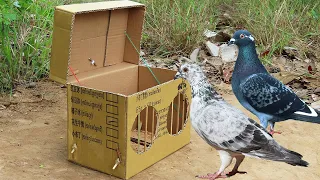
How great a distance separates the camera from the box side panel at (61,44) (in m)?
3.09

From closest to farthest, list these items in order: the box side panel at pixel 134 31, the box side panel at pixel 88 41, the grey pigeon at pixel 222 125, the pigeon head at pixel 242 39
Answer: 1. the grey pigeon at pixel 222 125
2. the pigeon head at pixel 242 39
3. the box side panel at pixel 88 41
4. the box side panel at pixel 134 31

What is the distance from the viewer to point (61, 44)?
3.17m

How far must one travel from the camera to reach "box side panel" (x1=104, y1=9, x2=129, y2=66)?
3705 millimetres

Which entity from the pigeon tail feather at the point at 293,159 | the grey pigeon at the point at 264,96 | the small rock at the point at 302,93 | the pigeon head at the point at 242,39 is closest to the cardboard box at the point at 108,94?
the grey pigeon at the point at 264,96

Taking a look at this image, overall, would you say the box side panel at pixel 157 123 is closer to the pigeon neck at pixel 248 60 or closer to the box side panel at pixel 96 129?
the box side panel at pixel 96 129

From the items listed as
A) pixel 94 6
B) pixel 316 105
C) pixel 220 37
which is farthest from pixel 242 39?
pixel 220 37

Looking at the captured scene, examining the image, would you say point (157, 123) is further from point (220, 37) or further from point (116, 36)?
point (220, 37)

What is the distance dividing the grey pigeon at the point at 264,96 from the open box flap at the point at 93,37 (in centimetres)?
119

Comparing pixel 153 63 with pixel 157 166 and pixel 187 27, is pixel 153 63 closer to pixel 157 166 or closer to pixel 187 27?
pixel 187 27

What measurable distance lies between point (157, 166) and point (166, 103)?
1.35 feet

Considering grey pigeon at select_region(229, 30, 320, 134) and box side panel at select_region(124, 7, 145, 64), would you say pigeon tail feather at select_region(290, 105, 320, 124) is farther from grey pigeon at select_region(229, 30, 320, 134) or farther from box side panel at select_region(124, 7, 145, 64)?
box side panel at select_region(124, 7, 145, 64)

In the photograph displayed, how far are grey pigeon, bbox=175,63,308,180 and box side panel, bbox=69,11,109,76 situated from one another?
1381 millimetres

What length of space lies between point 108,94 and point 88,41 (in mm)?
657

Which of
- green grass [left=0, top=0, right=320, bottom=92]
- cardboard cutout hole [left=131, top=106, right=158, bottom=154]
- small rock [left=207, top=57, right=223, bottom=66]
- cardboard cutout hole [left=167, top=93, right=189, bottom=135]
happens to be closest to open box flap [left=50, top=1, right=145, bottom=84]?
cardboard cutout hole [left=131, top=106, right=158, bottom=154]
